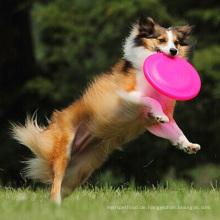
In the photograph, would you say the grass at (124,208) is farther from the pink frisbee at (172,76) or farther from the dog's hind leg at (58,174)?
the pink frisbee at (172,76)

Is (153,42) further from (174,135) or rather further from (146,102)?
(174,135)

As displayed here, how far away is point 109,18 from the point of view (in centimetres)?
1387

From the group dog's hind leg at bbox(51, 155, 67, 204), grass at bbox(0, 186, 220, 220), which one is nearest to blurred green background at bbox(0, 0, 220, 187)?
dog's hind leg at bbox(51, 155, 67, 204)

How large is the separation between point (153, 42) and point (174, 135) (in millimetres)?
1167

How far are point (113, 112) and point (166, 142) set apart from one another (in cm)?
749

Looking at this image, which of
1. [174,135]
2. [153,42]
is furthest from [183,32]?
[174,135]

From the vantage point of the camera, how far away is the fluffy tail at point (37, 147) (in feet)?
23.5

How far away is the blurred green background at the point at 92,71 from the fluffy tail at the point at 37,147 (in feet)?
19.3

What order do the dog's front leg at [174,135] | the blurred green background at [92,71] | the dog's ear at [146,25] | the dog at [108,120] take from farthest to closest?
the blurred green background at [92,71] < the dog's ear at [146,25] < the dog at [108,120] < the dog's front leg at [174,135]

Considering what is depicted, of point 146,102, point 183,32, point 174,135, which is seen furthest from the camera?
point 183,32

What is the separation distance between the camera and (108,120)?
23.0ft

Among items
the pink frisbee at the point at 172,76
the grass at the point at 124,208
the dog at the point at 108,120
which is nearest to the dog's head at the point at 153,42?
the dog at the point at 108,120

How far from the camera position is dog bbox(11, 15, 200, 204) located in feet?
22.6

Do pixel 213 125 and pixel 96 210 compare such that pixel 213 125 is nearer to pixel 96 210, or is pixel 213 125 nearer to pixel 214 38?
pixel 214 38
